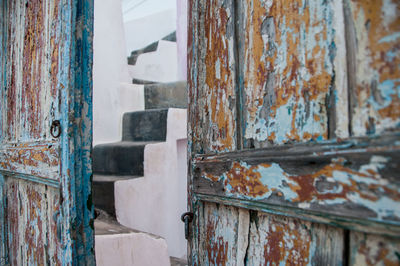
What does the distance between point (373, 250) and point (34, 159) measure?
3.72ft

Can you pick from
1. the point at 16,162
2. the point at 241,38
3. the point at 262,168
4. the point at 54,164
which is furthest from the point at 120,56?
the point at 262,168

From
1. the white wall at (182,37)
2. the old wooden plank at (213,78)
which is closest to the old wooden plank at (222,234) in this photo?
the old wooden plank at (213,78)

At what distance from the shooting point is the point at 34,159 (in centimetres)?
115

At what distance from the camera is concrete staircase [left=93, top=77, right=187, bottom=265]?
5.96 ft

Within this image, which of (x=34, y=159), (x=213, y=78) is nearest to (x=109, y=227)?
(x=34, y=159)

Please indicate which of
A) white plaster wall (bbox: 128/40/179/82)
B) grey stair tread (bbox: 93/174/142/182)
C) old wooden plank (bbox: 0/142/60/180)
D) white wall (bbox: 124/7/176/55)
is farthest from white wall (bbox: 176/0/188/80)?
old wooden plank (bbox: 0/142/60/180)

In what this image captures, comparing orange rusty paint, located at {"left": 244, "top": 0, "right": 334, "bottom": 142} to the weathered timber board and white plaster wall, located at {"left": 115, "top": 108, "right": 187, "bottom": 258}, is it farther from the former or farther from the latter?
white plaster wall, located at {"left": 115, "top": 108, "right": 187, "bottom": 258}

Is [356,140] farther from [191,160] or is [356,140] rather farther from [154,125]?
[154,125]

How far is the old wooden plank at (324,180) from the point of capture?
432 millimetres

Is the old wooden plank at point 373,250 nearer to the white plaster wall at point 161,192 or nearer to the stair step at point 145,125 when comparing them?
the white plaster wall at point 161,192

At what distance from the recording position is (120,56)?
117 inches

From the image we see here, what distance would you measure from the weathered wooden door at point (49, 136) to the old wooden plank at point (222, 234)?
370mm

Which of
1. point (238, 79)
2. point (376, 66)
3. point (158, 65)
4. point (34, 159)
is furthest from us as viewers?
point (158, 65)

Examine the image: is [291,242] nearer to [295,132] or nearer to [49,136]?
[295,132]
